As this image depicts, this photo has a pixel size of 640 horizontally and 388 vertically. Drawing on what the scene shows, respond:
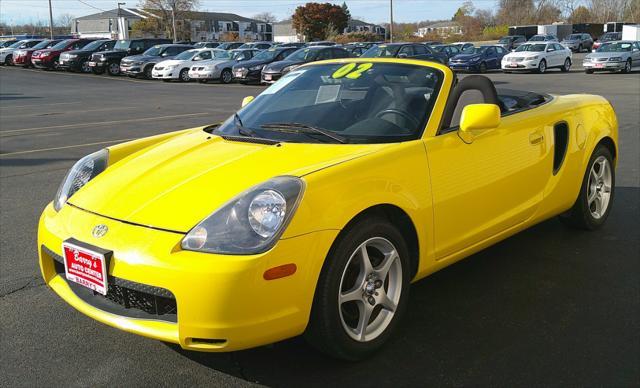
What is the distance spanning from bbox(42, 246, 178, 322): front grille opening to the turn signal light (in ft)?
1.33

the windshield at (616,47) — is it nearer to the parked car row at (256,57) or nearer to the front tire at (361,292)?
the parked car row at (256,57)

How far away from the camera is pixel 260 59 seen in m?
25.1

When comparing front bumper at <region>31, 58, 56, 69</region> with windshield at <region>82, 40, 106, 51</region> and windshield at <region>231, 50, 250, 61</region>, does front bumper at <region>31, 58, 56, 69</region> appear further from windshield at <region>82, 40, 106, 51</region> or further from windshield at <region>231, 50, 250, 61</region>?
windshield at <region>231, 50, 250, 61</region>

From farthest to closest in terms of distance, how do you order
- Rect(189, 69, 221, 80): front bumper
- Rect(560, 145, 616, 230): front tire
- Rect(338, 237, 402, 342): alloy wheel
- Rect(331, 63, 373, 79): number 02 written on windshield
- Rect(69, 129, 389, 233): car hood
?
1. Rect(189, 69, 221, 80): front bumper
2. Rect(560, 145, 616, 230): front tire
3. Rect(331, 63, 373, 79): number 02 written on windshield
4. Rect(338, 237, 402, 342): alloy wheel
5. Rect(69, 129, 389, 233): car hood

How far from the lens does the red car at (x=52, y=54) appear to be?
32.6 meters

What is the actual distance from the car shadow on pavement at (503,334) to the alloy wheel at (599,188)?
0.56 meters

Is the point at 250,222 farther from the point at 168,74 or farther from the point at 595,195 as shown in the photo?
the point at 168,74

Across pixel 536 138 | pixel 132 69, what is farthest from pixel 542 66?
pixel 536 138

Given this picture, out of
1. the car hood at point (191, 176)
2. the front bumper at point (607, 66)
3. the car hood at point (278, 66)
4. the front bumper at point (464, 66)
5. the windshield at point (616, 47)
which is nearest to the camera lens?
the car hood at point (191, 176)

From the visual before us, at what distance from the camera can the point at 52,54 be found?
3259cm

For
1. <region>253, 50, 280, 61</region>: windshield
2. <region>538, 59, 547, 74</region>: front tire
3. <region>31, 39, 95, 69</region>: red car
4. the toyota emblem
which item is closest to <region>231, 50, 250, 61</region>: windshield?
<region>253, 50, 280, 61</region>: windshield

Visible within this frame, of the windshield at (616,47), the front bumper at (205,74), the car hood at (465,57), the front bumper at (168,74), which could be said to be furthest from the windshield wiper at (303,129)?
the windshield at (616,47)

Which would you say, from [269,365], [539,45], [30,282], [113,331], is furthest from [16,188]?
[539,45]

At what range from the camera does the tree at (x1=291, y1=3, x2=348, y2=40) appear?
84.7m
